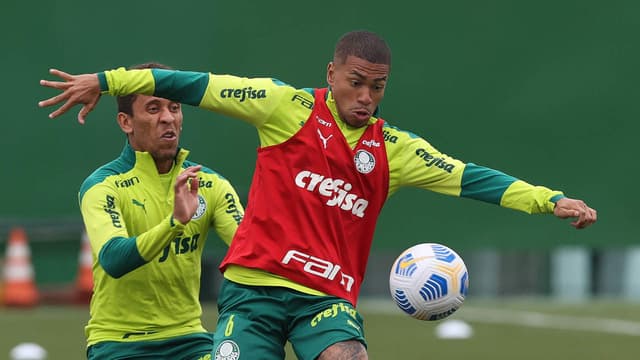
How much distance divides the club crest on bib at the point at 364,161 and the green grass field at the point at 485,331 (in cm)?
475

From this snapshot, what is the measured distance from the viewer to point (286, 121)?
6465 mm

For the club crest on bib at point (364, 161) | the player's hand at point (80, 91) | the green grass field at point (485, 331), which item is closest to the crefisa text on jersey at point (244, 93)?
the club crest on bib at point (364, 161)

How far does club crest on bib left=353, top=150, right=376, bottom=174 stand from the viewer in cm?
650

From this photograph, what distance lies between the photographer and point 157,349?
22.8ft

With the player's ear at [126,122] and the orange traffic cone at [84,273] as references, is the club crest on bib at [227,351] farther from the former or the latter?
the orange traffic cone at [84,273]

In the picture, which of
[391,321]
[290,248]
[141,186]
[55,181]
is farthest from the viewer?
[55,181]

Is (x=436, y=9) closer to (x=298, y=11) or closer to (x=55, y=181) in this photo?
(x=298, y=11)

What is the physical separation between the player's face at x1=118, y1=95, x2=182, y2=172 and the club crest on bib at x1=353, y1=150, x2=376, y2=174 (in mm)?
1244

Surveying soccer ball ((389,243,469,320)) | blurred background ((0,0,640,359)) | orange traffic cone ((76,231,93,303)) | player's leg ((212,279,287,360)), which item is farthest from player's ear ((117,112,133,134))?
blurred background ((0,0,640,359))

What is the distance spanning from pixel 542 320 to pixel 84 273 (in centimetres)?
520

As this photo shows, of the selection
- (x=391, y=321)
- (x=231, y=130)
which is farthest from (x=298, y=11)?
(x=391, y=321)

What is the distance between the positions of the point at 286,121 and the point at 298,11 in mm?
9494

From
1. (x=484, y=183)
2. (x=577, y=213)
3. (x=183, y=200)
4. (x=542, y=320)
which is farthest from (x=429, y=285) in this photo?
(x=542, y=320)

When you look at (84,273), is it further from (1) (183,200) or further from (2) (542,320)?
(1) (183,200)
